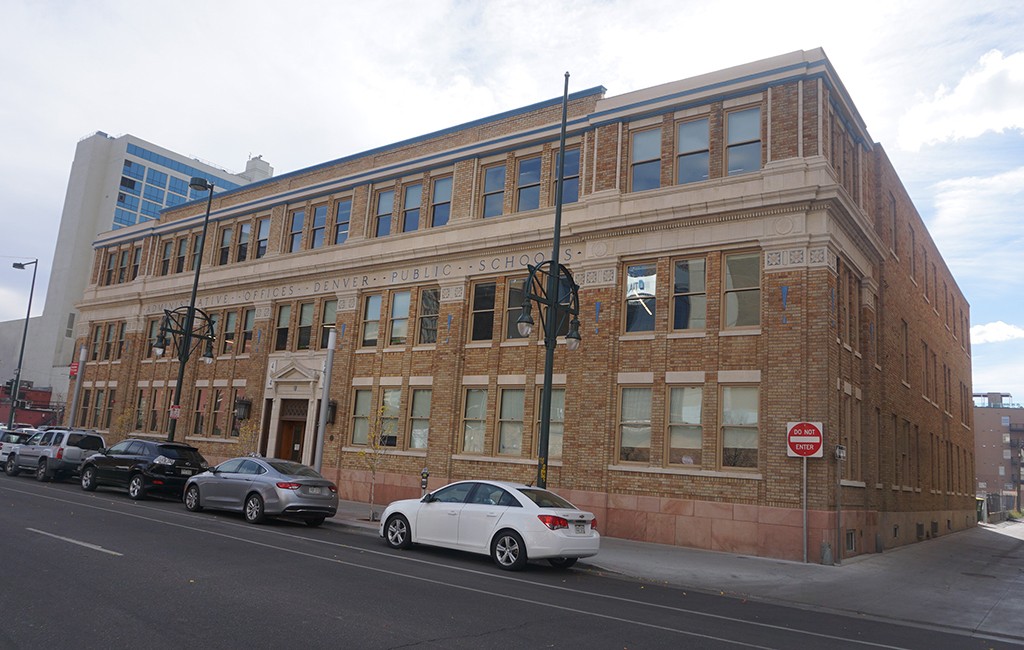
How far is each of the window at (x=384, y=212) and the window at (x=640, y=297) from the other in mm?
10599

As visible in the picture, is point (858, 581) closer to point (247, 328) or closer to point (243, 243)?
point (247, 328)

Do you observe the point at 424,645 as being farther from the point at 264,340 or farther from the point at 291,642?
the point at 264,340

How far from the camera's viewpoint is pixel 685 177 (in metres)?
20.3

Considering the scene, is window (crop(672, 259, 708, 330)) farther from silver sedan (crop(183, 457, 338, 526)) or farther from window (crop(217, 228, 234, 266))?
window (crop(217, 228, 234, 266))

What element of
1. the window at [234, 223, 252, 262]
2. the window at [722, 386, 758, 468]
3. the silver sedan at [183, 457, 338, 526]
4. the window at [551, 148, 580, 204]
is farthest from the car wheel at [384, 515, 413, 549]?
the window at [234, 223, 252, 262]

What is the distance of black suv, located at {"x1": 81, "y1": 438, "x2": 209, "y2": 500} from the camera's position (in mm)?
20891

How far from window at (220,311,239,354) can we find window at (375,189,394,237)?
27.2 feet

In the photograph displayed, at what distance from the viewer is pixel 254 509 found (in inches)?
674

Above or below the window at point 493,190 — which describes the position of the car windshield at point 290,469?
below

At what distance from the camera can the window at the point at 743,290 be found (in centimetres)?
1852

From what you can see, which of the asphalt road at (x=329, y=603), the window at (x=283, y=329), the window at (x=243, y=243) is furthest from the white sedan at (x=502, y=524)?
the window at (x=243, y=243)

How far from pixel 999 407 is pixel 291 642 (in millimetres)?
128920

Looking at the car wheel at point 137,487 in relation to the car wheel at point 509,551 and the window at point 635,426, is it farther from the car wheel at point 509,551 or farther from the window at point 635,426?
the window at point 635,426

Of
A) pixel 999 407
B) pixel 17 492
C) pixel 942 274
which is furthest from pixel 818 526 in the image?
pixel 999 407
